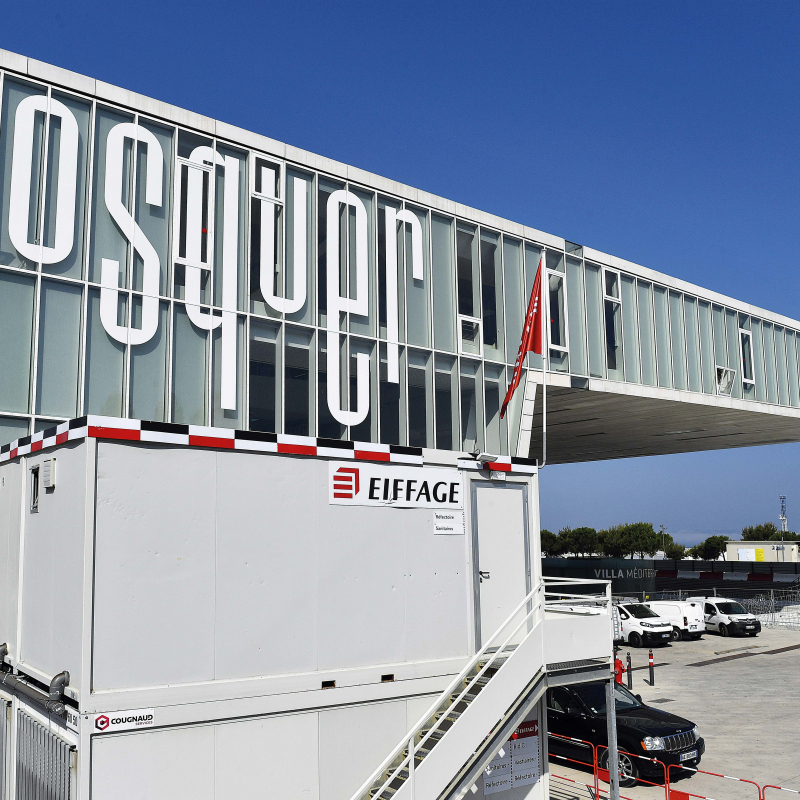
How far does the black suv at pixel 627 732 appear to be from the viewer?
15.5 meters

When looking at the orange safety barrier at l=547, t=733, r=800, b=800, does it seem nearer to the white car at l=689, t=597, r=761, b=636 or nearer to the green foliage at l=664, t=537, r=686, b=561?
the white car at l=689, t=597, r=761, b=636

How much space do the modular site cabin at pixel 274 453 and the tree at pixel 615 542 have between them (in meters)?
92.7

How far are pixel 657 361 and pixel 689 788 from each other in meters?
22.4

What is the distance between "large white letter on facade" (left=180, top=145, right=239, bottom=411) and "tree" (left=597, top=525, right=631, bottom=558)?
370 ft

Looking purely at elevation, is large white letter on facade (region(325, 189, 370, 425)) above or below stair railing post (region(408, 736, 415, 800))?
above

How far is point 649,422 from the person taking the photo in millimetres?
41156

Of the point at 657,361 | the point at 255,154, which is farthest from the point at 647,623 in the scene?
the point at 255,154

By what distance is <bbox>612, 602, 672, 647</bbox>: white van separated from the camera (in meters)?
33.9

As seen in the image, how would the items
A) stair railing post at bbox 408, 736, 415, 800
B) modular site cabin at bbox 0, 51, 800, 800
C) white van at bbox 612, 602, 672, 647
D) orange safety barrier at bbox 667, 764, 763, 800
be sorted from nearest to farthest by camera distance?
modular site cabin at bbox 0, 51, 800, 800
stair railing post at bbox 408, 736, 415, 800
orange safety barrier at bbox 667, 764, 763, 800
white van at bbox 612, 602, 672, 647

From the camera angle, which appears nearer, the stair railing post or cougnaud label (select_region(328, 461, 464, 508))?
the stair railing post

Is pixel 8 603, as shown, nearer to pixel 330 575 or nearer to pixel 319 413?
pixel 330 575

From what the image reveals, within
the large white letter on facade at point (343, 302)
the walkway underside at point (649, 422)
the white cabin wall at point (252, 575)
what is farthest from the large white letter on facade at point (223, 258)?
the walkway underside at point (649, 422)

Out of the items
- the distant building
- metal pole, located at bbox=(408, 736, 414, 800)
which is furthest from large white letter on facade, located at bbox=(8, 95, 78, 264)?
the distant building

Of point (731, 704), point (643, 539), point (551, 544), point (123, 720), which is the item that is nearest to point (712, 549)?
point (643, 539)
